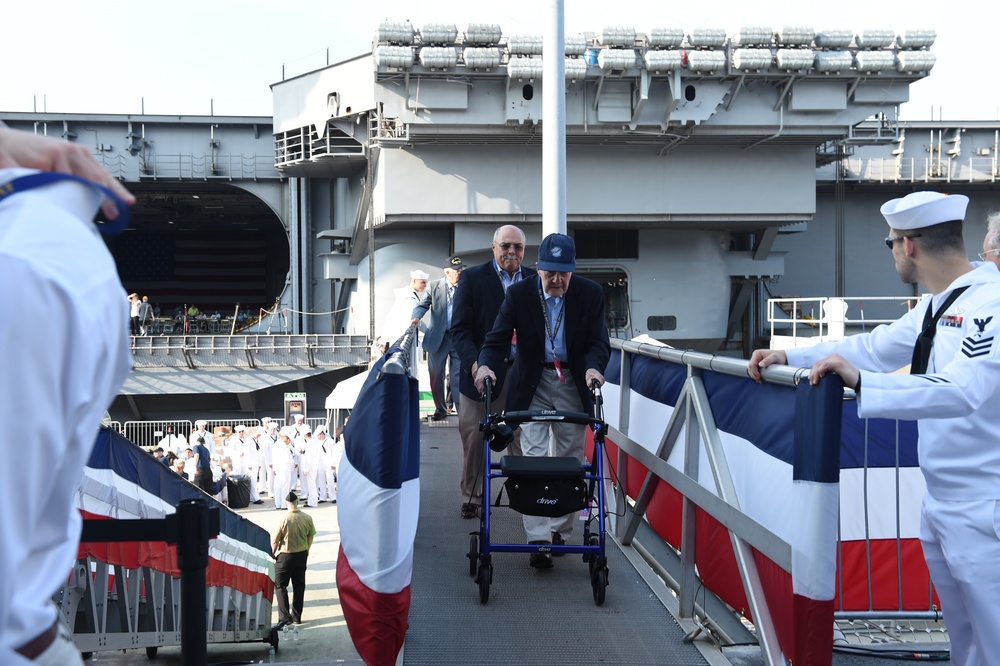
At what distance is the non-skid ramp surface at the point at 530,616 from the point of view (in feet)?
13.3

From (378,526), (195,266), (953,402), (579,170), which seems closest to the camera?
A: (953,402)

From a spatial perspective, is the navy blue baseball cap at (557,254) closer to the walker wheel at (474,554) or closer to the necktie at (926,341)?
the walker wheel at (474,554)

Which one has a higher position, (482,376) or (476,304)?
(476,304)

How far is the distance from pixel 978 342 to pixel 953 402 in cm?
24

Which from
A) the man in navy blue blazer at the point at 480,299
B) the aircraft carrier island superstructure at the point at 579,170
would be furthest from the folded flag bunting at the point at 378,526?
the aircraft carrier island superstructure at the point at 579,170

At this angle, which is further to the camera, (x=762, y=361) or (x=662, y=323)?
(x=662, y=323)

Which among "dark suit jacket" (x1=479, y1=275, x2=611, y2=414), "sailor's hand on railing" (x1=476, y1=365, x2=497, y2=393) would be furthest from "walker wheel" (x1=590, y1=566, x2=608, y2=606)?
"sailor's hand on railing" (x1=476, y1=365, x2=497, y2=393)

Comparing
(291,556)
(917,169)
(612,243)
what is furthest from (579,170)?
(291,556)

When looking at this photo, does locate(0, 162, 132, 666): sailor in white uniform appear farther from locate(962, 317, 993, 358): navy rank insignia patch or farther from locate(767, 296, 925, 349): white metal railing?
locate(767, 296, 925, 349): white metal railing

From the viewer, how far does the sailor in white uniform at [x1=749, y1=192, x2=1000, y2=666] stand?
2693 mm

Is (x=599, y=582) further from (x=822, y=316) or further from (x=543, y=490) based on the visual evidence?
(x=822, y=316)

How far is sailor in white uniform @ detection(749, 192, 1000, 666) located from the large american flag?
172 feet

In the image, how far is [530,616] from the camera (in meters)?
4.49

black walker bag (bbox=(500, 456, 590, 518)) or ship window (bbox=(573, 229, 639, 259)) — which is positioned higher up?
ship window (bbox=(573, 229, 639, 259))
